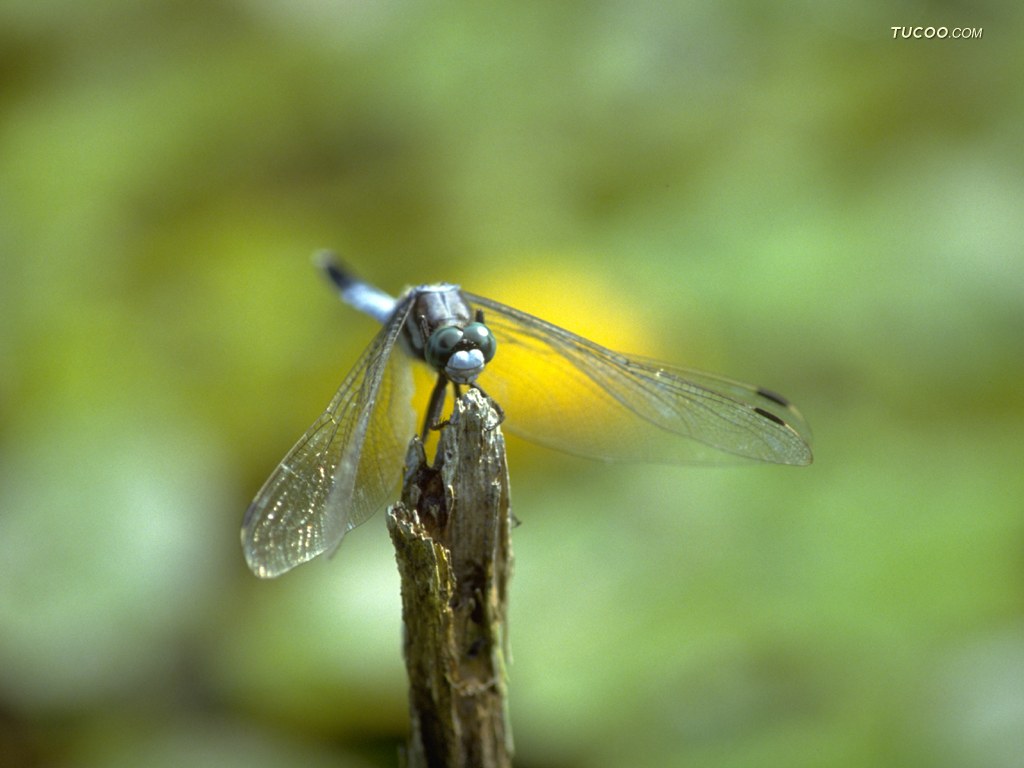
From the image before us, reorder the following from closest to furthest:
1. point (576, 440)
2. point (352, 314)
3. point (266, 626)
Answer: point (576, 440), point (266, 626), point (352, 314)

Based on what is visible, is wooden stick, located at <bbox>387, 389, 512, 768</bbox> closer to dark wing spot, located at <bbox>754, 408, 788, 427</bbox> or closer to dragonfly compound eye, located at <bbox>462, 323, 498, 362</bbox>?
dragonfly compound eye, located at <bbox>462, 323, 498, 362</bbox>

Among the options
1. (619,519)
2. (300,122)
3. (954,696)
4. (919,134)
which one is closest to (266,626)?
(619,519)

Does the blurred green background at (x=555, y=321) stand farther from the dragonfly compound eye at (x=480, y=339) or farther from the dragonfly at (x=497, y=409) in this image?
the dragonfly compound eye at (x=480, y=339)

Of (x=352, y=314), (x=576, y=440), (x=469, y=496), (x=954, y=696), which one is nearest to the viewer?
(x=469, y=496)

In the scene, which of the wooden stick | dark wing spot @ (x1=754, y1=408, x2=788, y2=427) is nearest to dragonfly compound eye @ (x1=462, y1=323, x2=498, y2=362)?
the wooden stick

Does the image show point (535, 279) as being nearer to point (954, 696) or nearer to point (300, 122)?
point (300, 122)

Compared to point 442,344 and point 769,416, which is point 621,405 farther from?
point 442,344

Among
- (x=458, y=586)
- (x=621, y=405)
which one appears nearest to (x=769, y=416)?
(x=621, y=405)

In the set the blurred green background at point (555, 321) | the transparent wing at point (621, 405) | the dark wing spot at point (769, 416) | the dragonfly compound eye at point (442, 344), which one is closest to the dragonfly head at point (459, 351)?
the dragonfly compound eye at point (442, 344)
